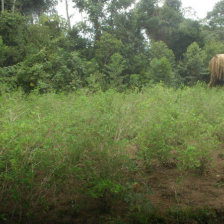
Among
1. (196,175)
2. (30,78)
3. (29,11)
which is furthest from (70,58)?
(196,175)

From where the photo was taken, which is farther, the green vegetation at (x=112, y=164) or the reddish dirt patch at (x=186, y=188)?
the reddish dirt patch at (x=186, y=188)

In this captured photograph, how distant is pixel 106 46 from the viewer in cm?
1530

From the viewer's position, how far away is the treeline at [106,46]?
11.9 meters

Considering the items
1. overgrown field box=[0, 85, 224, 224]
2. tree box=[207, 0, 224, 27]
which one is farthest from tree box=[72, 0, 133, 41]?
overgrown field box=[0, 85, 224, 224]

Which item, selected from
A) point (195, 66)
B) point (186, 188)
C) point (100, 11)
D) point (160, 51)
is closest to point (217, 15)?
point (195, 66)

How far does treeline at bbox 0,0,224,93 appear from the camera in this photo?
11903 mm

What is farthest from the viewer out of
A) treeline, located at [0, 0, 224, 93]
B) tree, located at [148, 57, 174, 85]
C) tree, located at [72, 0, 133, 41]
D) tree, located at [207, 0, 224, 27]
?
tree, located at [207, 0, 224, 27]

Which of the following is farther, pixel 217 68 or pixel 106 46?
pixel 106 46

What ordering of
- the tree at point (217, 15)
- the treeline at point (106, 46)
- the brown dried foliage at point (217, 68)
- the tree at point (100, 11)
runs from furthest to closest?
the tree at point (217, 15), the tree at point (100, 11), the treeline at point (106, 46), the brown dried foliage at point (217, 68)

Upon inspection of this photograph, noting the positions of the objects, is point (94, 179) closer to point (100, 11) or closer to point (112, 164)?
point (112, 164)

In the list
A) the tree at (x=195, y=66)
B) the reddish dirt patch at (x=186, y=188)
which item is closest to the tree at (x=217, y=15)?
the tree at (x=195, y=66)

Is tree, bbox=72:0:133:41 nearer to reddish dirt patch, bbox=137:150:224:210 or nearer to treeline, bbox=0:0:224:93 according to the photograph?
treeline, bbox=0:0:224:93

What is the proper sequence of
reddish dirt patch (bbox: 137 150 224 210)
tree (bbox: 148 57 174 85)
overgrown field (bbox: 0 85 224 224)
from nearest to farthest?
overgrown field (bbox: 0 85 224 224)
reddish dirt patch (bbox: 137 150 224 210)
tree (bbox: 148 57 174 85)

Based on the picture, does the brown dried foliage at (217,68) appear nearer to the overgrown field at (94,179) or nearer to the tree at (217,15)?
the overgrown field at (94,179)
